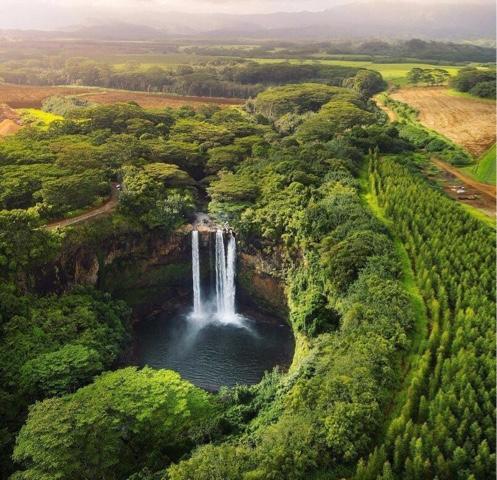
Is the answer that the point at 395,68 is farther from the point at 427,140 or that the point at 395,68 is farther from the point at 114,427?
the point at 114,427

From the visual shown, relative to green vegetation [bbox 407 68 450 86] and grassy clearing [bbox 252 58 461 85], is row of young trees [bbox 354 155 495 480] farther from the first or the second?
grassy clearing [bbox 252 58 461 85]

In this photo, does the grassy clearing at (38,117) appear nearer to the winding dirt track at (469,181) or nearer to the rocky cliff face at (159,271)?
the rocky cliff face at (159,271)

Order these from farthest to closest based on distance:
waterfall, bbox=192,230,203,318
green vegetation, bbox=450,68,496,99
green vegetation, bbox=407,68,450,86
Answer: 1. green vegetation, bbox=407,68,450,86
2. green vegetation, bbox=450,68,496,99
3. waterfall, bbox=192,230,203,318

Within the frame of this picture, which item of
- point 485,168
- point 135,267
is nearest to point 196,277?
point 135,267

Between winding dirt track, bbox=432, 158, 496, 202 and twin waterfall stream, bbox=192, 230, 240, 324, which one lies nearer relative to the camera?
twin waterfall stream, bbox=192, 230, 240, 324

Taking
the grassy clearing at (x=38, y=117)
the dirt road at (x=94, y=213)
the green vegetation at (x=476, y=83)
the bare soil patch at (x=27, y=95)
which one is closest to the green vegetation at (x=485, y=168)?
the green vegetation at (x=476, y=83)

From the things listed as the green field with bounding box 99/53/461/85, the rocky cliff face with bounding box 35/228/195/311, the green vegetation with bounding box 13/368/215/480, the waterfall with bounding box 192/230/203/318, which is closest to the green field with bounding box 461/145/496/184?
the waterfall with bounding box 192/230/203/318
